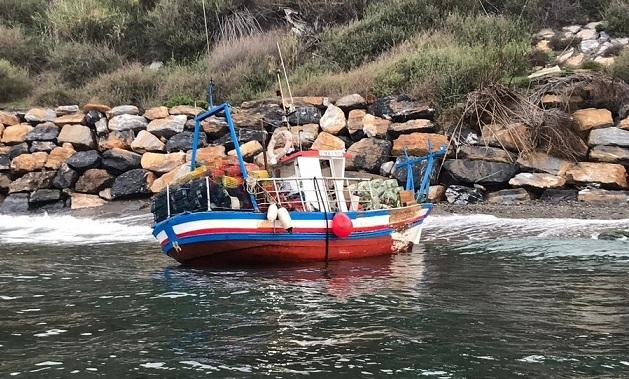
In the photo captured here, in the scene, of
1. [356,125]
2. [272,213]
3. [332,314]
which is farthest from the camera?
[356,125]

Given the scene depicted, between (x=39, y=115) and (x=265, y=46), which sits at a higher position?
(x=265, y=46)

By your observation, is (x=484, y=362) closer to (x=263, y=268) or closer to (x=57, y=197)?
(x=263, y=268)

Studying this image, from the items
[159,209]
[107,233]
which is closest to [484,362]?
[159,209]

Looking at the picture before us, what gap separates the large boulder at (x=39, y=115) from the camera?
800 inches

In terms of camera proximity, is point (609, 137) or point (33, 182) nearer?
point (609, 137)

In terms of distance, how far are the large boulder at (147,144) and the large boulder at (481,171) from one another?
27.7 feet

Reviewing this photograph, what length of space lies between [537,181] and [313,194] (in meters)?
7.61

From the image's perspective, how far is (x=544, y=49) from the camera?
70.7ft

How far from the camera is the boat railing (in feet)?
33.9

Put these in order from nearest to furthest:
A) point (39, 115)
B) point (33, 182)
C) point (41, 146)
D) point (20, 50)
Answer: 1. point (33, 182)
2. point (41, 146)
3. point (39, 115)
4. point (20, 50)

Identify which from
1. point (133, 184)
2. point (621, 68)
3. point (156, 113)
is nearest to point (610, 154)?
point (621, 68)

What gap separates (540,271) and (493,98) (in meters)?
9.73

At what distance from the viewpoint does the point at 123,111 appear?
20.3 m

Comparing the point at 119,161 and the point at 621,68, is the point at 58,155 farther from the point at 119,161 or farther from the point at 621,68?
the point at 621,68
